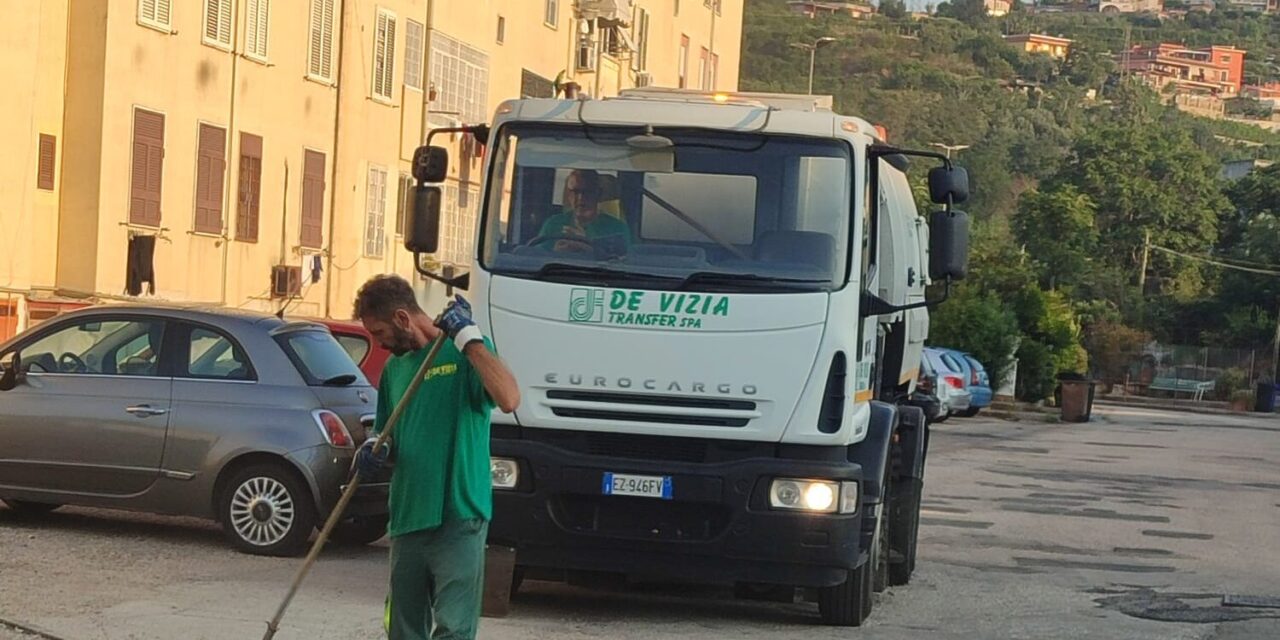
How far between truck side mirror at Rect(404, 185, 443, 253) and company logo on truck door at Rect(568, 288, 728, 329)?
97cm

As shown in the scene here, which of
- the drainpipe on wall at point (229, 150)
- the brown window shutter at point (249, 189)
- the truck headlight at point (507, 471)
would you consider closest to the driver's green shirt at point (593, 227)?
the truck headlight at point (507, 471)

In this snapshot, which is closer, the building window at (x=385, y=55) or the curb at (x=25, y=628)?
the curb at (x=25, y=628)

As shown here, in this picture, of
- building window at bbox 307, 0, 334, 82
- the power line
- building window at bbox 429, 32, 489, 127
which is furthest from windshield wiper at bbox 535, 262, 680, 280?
the power line

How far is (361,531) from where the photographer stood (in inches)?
554

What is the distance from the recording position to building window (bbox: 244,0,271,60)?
96.9ft

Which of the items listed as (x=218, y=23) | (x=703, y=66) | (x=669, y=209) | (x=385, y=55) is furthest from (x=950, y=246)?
(x=703, y=66)

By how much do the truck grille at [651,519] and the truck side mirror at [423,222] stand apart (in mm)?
1675

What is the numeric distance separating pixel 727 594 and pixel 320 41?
20.9 metres

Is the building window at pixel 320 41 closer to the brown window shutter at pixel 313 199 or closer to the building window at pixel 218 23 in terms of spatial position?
the brown window shutter at pixel 313 199

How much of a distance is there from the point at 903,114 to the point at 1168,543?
103 m

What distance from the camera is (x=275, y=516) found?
1284cm

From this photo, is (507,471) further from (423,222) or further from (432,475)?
(432,475)

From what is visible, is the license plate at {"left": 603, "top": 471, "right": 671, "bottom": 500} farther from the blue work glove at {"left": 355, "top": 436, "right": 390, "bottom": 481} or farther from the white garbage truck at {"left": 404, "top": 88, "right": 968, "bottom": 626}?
the blue work glove at {"left": 355, "top": 436, "right": 390, "bottom": 481}

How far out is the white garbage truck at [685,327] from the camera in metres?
10.7
